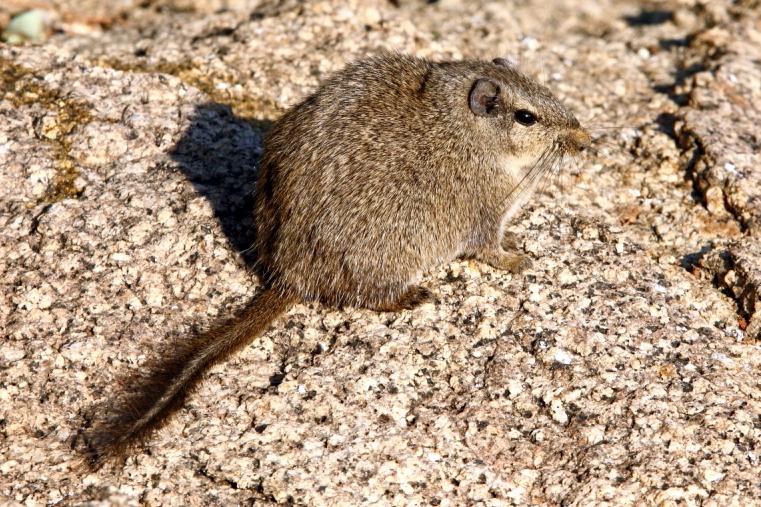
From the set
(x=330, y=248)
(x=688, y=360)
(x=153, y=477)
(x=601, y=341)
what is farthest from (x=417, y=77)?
(x=153, y=477)

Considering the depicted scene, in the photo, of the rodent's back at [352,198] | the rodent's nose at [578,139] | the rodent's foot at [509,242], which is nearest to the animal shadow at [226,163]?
the rodent's back at [352,198]

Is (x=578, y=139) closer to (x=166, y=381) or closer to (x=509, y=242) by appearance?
(x=509, y=242)

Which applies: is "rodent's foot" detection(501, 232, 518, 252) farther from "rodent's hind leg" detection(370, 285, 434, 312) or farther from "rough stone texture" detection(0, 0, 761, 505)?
"rodent's hind leg" detection(370, 285, 434, 312)

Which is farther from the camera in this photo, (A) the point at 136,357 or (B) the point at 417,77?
(B) the point at 417,77

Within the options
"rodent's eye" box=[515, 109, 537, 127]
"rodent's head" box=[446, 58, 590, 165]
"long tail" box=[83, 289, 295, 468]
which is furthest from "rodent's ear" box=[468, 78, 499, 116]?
"long tail" box=[83, 289, 295, 468]

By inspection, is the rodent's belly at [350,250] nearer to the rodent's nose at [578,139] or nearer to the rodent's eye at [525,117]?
the rodent's eye at [525,117]

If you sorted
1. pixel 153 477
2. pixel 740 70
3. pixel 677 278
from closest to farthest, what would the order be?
pixel 153 477 → pixel 677 278 → pixel 740 70

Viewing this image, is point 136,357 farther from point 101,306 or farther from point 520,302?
point 520,302

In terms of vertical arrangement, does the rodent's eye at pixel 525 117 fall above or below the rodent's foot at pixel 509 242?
above
